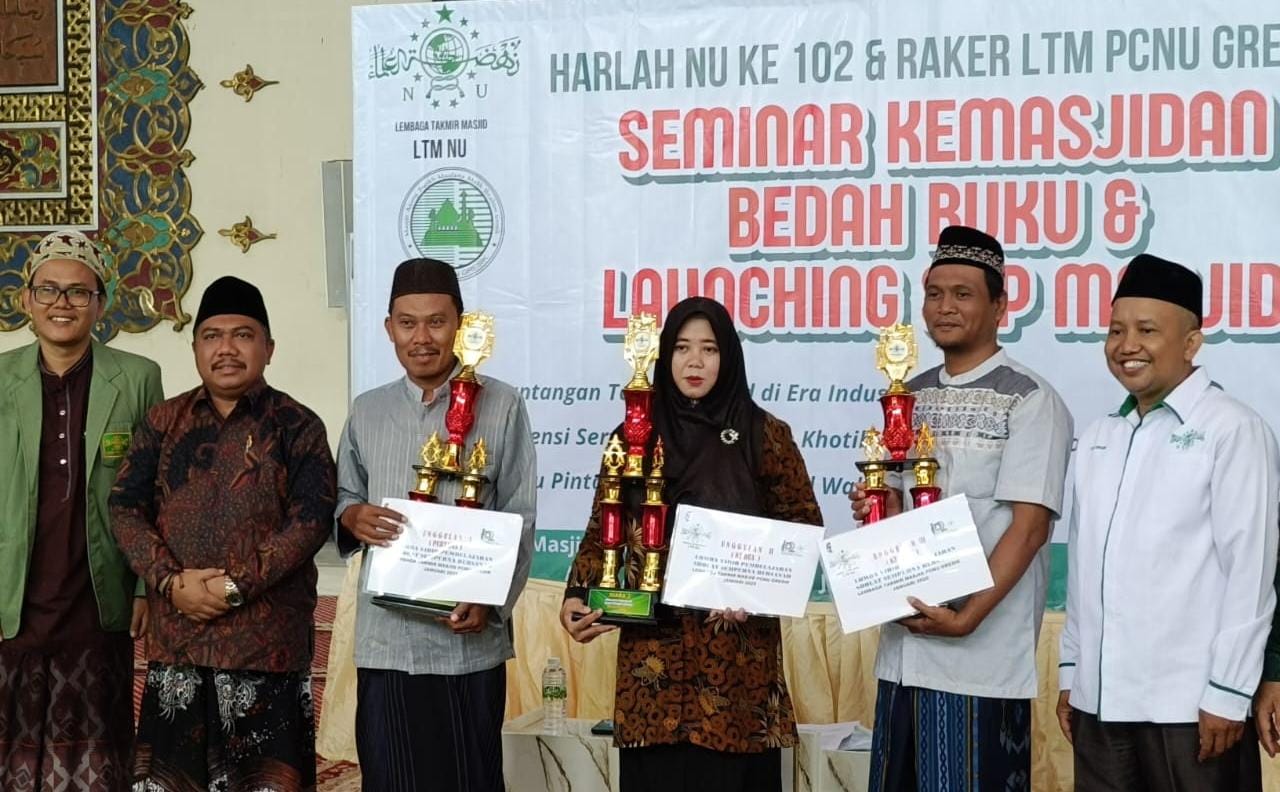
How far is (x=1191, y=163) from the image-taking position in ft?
15.3

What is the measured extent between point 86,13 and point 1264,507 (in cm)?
704

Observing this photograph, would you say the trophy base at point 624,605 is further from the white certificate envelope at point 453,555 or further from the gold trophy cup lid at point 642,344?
the gold trophy cup lid at point 642,344

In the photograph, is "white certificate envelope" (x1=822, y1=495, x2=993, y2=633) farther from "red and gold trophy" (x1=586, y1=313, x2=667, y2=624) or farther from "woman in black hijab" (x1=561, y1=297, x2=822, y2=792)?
"red and gold trophy" (x1=586, y1=313, x2=667, y2=624)

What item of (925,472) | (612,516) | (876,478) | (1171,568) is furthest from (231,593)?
(1171,568)

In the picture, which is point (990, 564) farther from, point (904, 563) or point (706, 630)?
point (706, 630)

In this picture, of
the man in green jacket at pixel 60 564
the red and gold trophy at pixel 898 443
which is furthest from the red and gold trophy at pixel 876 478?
the man in green jacket at pixel 60 564

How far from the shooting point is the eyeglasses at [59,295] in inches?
140

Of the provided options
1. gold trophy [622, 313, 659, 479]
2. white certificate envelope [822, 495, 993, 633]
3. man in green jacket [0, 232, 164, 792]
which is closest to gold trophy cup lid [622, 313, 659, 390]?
gold trophy [622, 313, 659, 479]

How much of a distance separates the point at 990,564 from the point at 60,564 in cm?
220

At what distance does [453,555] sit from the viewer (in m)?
3.20

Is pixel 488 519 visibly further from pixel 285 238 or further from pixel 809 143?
→ pixel 285 238

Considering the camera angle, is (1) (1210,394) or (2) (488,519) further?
(2) (488,519)

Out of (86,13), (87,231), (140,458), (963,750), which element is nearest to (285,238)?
(87,231)

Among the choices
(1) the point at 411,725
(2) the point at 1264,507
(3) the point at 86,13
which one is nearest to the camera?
(2) the point at 1264,507
